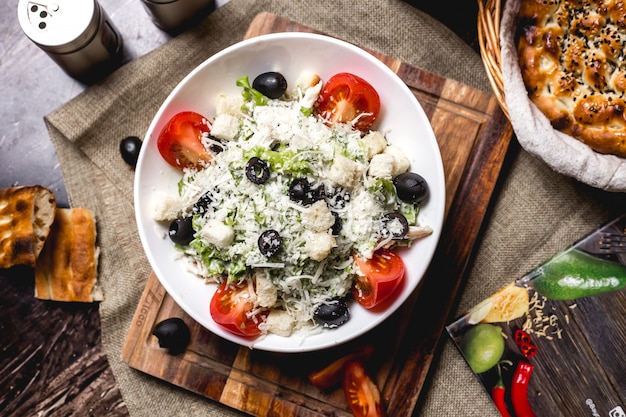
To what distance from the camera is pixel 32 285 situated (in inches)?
103

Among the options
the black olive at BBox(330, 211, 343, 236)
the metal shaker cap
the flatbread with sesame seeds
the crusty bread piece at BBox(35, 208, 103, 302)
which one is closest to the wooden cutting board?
the flatbread with sesame seeds

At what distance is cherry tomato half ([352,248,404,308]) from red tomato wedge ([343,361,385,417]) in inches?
13.8

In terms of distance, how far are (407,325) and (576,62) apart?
3.77 ft

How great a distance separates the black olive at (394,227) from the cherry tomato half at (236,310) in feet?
1.66

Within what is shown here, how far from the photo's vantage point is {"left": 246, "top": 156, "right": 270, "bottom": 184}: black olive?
1.99 meters

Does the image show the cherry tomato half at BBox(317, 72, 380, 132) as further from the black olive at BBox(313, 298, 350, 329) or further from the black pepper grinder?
the black pepper grinder

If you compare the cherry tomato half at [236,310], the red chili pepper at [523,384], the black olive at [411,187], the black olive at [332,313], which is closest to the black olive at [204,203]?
the cherry tomato half at [236,310]

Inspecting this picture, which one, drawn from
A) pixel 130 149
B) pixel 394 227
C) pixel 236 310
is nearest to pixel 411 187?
pixel 394 227

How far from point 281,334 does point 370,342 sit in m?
0.43

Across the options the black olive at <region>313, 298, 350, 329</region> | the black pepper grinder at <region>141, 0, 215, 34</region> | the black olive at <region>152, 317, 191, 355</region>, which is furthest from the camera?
the black pepper grinder at <region>141, 0, 215, 34</region>

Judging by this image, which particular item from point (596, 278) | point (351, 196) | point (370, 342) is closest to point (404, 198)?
point (351, 196)

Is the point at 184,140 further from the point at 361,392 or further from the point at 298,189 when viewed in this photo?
the point at 361,392

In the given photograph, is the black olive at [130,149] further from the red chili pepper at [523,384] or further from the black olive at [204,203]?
the red chili pepper at [523,384]

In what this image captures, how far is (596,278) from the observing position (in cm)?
238
